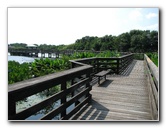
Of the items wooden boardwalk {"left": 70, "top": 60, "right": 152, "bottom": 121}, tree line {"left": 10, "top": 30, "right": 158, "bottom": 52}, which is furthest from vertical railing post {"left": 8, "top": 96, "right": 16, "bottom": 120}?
tree line {"left": 10, "top": 30, "right": 158, "bottom": 52}

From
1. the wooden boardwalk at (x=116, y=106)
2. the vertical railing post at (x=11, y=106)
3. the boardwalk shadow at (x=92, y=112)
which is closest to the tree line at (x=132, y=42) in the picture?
the wooden boardwalk at (x=116, y=106)

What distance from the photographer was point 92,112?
387 cm

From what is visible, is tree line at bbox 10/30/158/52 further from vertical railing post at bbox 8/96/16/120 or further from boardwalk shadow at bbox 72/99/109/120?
vertical railing post at bbox 8/96/16/120

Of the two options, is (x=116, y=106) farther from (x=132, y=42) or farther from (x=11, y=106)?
(x=132, y=42)

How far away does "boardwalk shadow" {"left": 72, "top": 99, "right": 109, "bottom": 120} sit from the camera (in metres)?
3.59

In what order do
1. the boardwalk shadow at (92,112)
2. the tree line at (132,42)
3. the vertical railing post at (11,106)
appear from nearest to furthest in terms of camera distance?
1. the vertical railing post at (11,106)
2. the boardwalk shadow at (92,112)
3. the tree line at (132,42)

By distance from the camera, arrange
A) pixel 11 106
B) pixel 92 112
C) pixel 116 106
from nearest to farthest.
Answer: pixel 11 106, pixel 92 112, pixel 116 106

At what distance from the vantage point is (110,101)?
15.2 feet

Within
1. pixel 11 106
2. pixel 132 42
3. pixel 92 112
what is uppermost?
pixel 132 42

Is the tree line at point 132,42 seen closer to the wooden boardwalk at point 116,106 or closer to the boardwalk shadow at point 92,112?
the wooden boardwalk at point 116,106

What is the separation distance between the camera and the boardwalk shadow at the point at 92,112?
3588 millimetres

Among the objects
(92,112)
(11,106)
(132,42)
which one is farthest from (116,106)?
(132,42)
